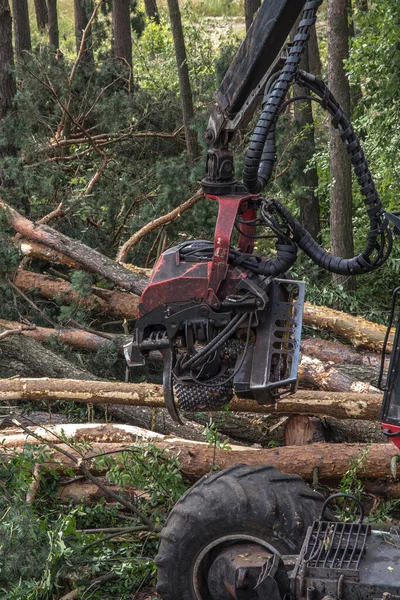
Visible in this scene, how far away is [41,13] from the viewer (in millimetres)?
25266

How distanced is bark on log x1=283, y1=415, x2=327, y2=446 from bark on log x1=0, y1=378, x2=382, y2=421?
14 centimetres

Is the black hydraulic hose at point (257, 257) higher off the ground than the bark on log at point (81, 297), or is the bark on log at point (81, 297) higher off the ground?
the black hydraulic hose at point (257, 257)

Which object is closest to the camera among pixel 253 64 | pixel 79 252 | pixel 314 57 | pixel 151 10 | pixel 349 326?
pixel 253 64

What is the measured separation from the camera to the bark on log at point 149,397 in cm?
687

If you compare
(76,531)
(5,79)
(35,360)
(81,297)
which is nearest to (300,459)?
(76,531)

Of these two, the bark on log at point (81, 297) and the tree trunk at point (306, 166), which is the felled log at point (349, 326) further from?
the tree trunk at point (306, 166)

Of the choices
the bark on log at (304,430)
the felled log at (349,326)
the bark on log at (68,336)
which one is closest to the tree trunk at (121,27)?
the bark on log at (68,336)

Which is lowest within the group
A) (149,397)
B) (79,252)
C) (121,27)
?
(149,397)

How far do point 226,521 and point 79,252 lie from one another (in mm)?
5302

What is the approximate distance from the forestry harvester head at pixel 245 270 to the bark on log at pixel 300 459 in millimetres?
986

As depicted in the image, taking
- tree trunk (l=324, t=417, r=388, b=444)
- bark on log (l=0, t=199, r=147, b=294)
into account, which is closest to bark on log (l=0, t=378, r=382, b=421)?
tree trunk (l=324, t=417, r=388, b=444)

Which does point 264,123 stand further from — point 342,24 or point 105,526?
point 342,24

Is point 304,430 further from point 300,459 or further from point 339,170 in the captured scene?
point 339,170

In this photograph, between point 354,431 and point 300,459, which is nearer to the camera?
point 300,459
